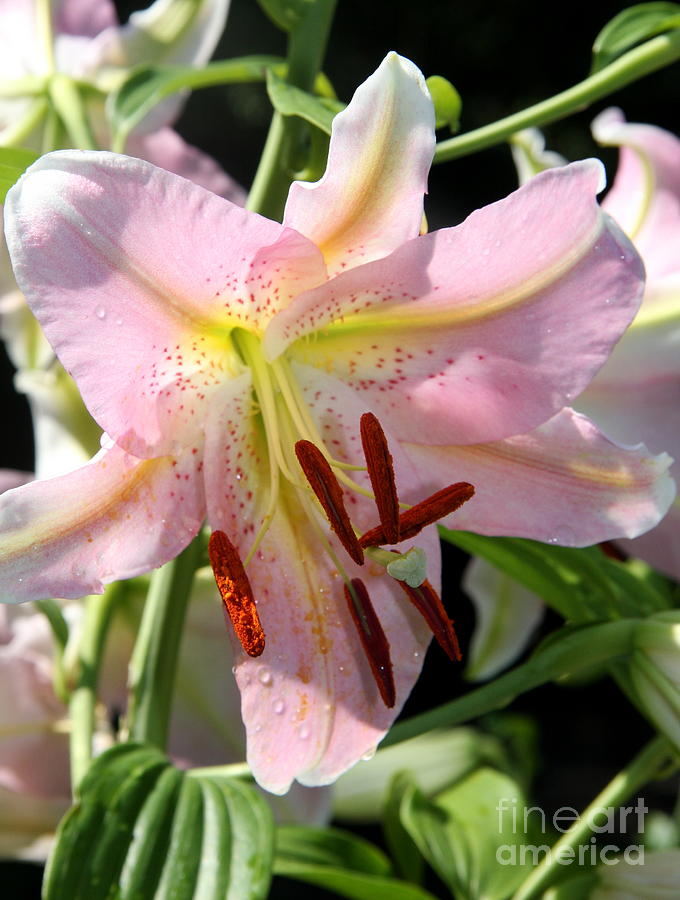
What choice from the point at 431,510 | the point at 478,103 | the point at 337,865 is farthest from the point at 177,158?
the point at 478,103

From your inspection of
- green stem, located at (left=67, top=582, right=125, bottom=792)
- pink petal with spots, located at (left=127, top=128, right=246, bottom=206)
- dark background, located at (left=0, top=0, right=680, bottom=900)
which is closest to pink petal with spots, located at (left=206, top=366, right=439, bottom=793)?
green stem, located at (left=67, top=582, right=125, bottom=792)

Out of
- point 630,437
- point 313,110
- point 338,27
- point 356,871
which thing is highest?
point 338,27

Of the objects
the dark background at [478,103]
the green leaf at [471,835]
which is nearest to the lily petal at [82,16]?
the green leaf at [471,835]

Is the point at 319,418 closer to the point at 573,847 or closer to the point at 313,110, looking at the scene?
the point at 313,110

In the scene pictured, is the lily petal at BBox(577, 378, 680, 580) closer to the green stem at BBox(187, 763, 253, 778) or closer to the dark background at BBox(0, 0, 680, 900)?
the green stem at BBox(187, 763, 253, 778)

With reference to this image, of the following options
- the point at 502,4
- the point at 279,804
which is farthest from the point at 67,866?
the point at 502,4

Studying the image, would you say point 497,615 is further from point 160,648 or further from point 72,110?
point 72,110

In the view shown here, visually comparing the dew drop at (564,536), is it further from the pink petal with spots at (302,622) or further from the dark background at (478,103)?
the dark background at (478,103)
